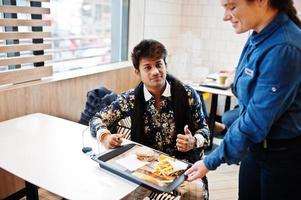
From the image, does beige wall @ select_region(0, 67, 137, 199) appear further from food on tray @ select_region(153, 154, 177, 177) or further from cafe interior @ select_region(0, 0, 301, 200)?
food on tray @ select_region(153, 154, 177, 177)

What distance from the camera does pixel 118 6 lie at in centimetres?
298

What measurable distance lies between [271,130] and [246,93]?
0.15 meters

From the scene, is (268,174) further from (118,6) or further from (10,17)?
(118,6)

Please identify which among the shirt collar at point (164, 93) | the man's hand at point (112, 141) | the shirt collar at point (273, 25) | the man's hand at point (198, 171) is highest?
the shirt collar at point (273, 25)

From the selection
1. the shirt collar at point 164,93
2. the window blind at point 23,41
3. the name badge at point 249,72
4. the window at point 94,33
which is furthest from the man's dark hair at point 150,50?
the window at point 94,33

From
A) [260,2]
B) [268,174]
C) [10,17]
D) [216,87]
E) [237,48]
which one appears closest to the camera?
[260,2]

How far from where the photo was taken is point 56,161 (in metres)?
1.31

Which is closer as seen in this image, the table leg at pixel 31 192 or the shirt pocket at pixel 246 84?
the shirt pocket at pixel 246 84

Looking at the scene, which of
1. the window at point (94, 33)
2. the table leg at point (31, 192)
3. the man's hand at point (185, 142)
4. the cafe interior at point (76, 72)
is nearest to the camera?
the cafe interior at point (76, 72)

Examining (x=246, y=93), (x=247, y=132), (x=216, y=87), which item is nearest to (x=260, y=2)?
(x=246, y=93)

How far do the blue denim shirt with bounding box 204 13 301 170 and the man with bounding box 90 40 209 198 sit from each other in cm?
59

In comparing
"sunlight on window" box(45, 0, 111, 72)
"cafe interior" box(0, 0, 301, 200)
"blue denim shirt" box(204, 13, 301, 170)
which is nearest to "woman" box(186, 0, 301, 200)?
"blue denim shirt" box(204, 13, 301, 170)

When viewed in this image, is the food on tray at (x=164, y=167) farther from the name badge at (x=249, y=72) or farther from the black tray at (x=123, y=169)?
the name badge at (x=249, y=72)

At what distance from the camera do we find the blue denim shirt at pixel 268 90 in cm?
85
